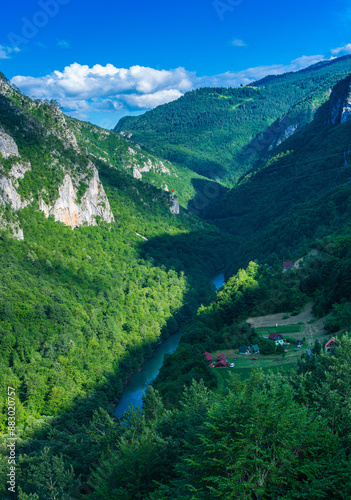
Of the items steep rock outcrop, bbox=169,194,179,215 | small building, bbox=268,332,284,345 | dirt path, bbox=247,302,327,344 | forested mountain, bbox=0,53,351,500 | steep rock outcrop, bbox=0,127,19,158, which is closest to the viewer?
forested mountain, bbox=0,53,351,500

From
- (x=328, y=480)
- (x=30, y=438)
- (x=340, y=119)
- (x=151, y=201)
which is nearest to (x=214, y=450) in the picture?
(x=328, y=480)

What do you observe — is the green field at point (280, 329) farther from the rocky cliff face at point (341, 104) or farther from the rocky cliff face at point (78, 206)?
the rocky cliff face at point (341, 104)

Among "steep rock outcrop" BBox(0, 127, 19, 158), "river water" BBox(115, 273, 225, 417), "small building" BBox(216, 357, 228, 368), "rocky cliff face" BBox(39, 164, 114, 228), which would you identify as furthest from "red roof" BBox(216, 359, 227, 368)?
"steep rock outcrop" BBox(0, 127, 19, 158)

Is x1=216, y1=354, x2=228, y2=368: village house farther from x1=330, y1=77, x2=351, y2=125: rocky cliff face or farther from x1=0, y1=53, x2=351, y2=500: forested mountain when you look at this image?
x1=330, y1=77, x2=351, y2=125: rocky cliff face

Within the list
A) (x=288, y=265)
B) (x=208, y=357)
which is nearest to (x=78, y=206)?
(x=288, y=265)

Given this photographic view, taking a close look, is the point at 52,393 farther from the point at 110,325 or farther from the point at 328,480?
the point at 328,480

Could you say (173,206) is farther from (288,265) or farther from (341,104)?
(288,265)
